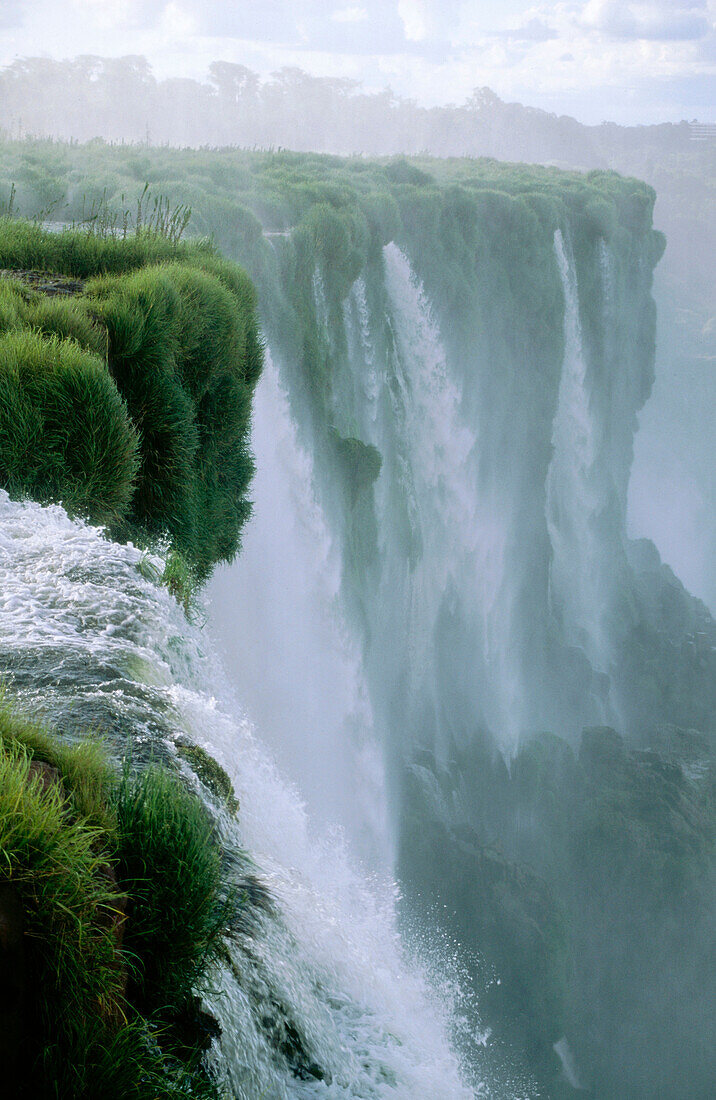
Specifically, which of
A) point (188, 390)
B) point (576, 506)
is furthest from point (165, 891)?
point (576, 506)

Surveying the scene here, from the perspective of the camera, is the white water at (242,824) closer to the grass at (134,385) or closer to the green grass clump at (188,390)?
the grass at (134,385)

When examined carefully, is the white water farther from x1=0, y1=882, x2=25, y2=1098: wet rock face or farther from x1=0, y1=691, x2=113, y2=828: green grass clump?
x1=0, y1=882, x2=25, y2=1098: wet rock face

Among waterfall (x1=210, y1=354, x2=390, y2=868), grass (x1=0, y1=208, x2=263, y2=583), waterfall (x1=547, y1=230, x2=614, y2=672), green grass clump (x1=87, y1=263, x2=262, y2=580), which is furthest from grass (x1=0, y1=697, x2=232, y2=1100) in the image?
waterfall (x1=547, y1=230, x2=614, y2=672)

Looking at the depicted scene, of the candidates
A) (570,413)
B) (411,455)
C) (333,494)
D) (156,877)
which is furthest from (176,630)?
(570,413)

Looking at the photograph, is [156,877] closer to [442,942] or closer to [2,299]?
[2,299]

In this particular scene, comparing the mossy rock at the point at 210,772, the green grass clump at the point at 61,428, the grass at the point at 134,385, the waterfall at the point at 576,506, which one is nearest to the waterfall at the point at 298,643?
the grass at the point at 134,385

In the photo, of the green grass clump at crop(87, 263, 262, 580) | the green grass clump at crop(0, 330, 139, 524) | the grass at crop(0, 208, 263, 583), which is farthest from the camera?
the green grass clump at crop(87, 263, 262, 580)
